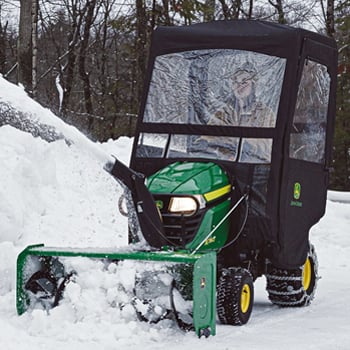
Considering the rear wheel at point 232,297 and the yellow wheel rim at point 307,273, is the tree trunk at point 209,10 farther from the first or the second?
the rear wheel at point 232,297

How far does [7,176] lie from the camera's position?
9.95m

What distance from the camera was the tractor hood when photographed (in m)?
7.03

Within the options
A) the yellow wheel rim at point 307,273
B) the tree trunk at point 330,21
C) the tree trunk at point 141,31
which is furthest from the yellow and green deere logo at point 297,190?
the tree trunk at point 141,31

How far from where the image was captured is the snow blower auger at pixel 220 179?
6.36 m

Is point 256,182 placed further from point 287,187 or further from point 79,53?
point 79,53

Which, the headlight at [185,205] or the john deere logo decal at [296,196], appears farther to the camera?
the john deere logo decal at [296,196]

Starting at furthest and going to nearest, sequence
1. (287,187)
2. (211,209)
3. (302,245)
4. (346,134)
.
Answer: (346,134) → (302,245) → (287,187) → (211,209)

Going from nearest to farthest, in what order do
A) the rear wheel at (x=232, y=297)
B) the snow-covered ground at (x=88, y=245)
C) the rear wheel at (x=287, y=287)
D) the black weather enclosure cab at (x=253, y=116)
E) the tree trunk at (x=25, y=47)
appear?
the snow-covered ground at (x=88, y=245) → the rear wheel at (x=232, y=297) → the black weather enclosure cab at (x=253, y=116) → the rear wheel at (x=287, y=287) → the tree trunk at (x=25, y=47)

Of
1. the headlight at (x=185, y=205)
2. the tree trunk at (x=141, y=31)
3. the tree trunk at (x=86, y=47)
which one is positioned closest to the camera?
Result: the headlight at (x=185, y=205)

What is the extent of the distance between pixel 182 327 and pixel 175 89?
257cm

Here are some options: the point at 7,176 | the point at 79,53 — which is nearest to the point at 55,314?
the point at 7,176

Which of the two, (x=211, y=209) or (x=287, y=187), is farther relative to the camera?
(x=287, y=187)

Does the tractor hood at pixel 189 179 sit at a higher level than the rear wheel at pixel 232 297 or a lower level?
higher

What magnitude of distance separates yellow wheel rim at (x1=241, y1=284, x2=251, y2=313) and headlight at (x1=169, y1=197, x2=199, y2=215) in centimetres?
76
